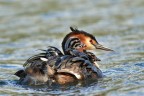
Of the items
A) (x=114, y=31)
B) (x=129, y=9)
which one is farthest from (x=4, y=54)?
(x=129, y=9)

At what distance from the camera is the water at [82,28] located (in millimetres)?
10836

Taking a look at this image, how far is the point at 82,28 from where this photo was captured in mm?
19094

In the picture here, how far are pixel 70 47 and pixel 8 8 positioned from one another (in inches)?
401

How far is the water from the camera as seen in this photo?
1084 centimetres

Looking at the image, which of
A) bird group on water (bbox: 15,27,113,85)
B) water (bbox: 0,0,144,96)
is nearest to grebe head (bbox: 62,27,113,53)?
bird group on water (bbox: 15,27,113,85)

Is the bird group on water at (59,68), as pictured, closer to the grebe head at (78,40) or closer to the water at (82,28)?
the water at (82,28)

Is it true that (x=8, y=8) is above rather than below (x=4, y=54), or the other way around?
above

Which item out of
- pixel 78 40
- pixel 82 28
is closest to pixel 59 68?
pixel 78 40

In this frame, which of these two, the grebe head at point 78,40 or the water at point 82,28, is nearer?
the water at point 82,28

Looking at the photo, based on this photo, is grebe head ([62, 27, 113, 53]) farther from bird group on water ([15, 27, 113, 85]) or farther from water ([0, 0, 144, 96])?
water ([0, 0, 144, 96])

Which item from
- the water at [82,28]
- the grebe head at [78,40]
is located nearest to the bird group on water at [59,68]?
the water at [82,28]

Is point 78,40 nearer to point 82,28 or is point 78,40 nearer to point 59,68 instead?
point 59,68

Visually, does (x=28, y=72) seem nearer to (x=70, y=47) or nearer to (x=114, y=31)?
(x=70, y=47)

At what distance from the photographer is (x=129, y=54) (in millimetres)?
14797
